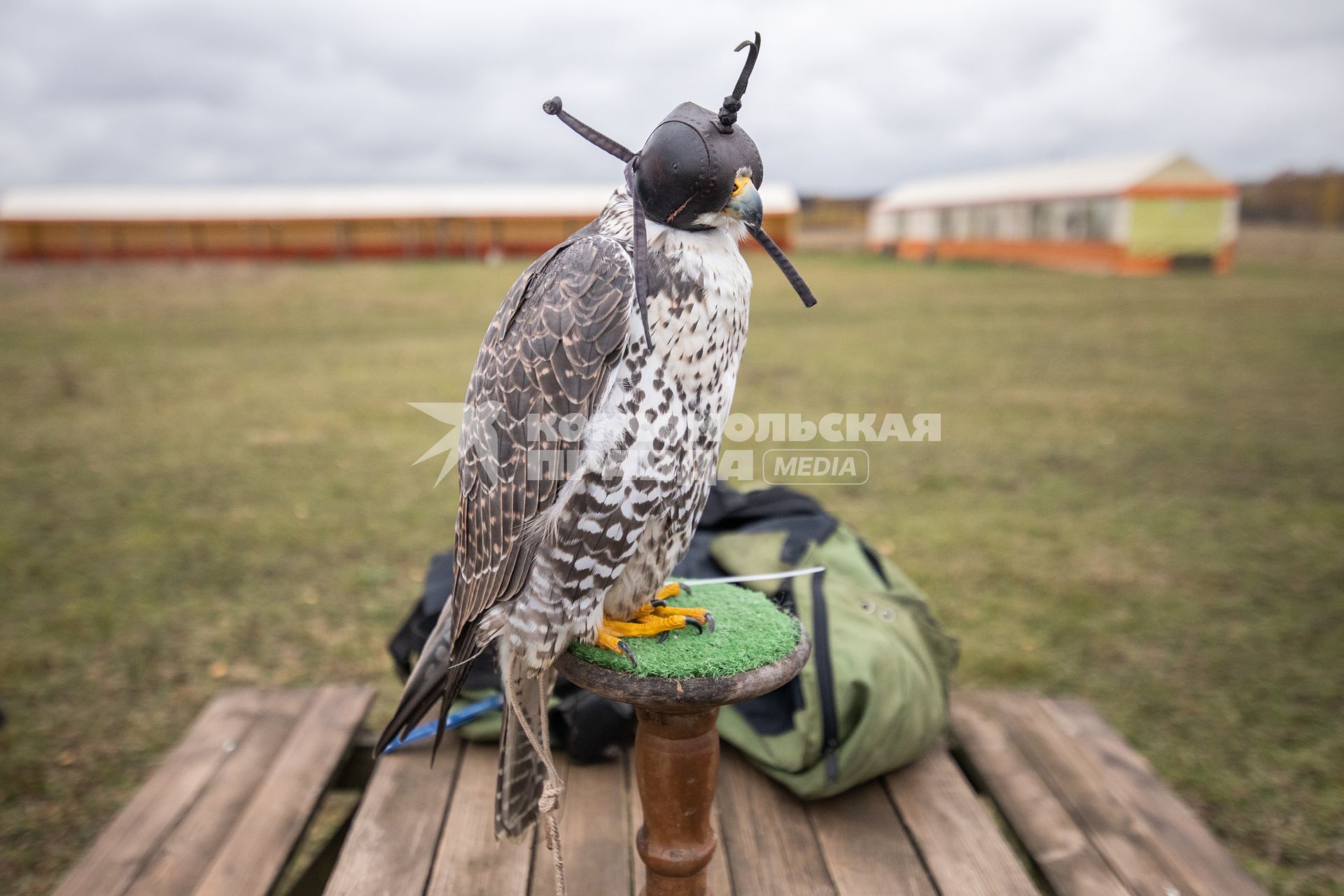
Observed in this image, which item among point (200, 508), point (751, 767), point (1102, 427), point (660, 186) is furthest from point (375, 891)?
point (1102, 427)

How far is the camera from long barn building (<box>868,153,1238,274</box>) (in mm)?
17453

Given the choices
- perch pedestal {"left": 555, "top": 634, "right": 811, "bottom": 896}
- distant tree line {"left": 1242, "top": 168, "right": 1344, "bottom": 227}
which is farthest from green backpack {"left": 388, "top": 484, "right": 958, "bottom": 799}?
distant tree line {"left": 1242, "top": 168, "right": 1344, "bottom": 227}

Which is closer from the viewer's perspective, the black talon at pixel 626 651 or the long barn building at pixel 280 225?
the black talon at pixel 626 651

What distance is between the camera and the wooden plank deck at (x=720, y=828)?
1.71 metres

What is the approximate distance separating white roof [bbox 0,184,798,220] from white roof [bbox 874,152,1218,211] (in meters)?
4.35

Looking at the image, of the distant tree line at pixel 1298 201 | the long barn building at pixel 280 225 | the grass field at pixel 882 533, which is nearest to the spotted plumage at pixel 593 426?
the grass field at pixel 882 533

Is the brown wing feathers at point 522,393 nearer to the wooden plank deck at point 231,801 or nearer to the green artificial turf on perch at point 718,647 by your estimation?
the green artificial turf on perch at point 718,647

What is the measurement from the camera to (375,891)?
1664mm

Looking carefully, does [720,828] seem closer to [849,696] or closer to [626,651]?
[849,696]

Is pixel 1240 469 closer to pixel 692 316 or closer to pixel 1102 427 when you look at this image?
pixel 1102 427

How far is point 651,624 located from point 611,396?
20.1 inches

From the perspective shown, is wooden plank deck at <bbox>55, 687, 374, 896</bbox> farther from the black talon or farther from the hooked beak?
the hooked beak

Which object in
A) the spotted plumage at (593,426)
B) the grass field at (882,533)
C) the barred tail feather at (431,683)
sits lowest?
the grass field at (882,533)

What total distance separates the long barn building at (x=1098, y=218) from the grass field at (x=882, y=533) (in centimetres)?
834
